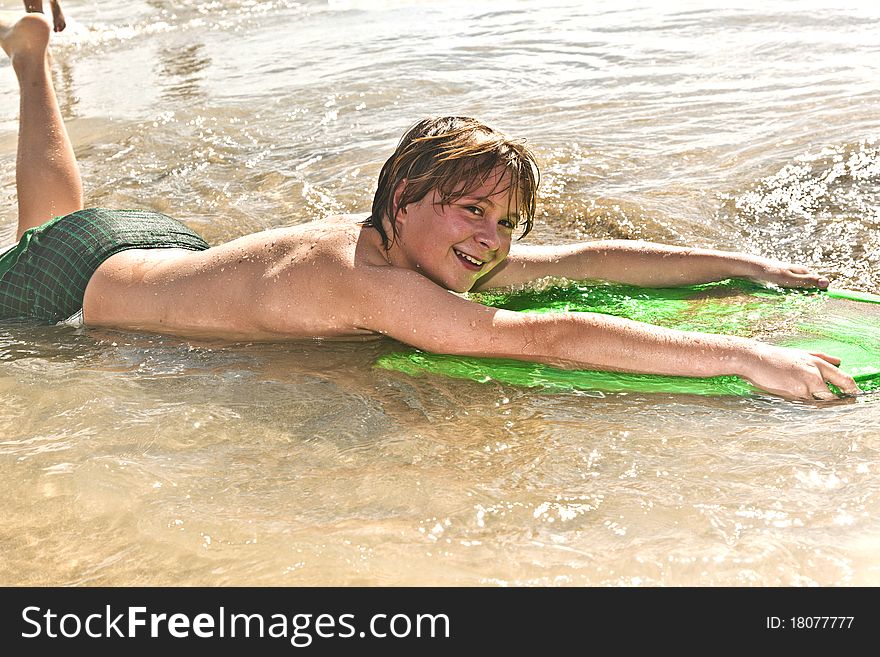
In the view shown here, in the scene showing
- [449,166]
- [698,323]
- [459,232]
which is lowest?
[698,323]

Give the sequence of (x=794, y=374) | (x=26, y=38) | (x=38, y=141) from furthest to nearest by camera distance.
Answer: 1. (x=26, y=38)
2. (x=38, y=141)
3. (x=794, y=374)

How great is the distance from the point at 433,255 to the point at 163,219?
4.56 ft

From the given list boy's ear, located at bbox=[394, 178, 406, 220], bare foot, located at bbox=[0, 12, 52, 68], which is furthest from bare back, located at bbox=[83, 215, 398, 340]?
bare foot, located at bbox=[0, 12, 52, 68]

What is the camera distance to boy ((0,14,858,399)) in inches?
109

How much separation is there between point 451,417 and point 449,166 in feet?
2.67

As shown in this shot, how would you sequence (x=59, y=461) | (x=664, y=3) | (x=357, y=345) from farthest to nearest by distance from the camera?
(x=664, y=3), (x=357, y=345), (x=59, y=461)

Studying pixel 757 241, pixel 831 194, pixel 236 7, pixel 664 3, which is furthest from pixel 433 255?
pixel 236 7

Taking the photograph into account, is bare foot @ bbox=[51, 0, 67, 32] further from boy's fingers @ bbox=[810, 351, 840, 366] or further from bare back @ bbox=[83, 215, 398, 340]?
boy's fingers @ bbox=[810, 351, 840, 366]

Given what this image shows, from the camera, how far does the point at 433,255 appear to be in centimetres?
302

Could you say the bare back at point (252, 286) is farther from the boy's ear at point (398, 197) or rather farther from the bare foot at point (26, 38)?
the bare foot at point (26, 38)

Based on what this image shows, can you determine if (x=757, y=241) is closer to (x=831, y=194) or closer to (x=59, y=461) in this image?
(x=831, y=194)

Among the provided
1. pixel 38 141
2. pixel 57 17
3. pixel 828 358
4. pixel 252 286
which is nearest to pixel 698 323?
pixel 828 358

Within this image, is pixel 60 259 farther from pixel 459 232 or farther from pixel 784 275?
pixel 784 275

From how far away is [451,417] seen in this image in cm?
269
